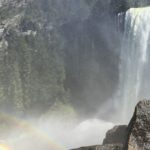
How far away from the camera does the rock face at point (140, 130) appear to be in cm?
1234

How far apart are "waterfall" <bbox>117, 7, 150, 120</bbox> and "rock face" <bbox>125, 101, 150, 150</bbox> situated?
71367 mm

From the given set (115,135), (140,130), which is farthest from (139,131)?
(115,135)

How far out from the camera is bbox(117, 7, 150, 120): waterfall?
84438mm

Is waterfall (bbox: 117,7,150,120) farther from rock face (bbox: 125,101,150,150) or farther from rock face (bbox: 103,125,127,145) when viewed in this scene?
rock face (bbox: 125,101,150,150)

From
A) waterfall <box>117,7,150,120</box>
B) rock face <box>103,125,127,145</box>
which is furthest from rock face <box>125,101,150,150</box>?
waterfall <box>117,7,150,120</box>

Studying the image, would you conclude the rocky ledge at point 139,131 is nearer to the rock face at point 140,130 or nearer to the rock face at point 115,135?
the rock face at point 140,130

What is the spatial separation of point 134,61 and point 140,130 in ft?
251

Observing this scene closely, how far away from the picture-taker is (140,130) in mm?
12641

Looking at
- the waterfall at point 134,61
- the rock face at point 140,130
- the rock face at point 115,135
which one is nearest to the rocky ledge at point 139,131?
the rock face at point 140,130

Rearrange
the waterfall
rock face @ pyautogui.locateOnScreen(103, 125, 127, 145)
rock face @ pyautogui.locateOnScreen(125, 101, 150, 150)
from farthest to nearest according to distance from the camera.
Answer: the waterfall, rock face @ pyautogui.locateOnScreen(103, 125, 127, 145), rock face @ pyautogui.locateOnScreen(125, 101, 150, 150)

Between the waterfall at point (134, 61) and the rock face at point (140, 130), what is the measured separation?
2810 inches

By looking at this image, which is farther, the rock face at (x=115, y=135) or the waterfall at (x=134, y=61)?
the waterfall at (x=134, y=61)

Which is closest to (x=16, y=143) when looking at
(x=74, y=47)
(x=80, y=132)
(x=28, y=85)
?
(x=80, y=132)

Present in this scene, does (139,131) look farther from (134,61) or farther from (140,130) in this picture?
(134,61)
